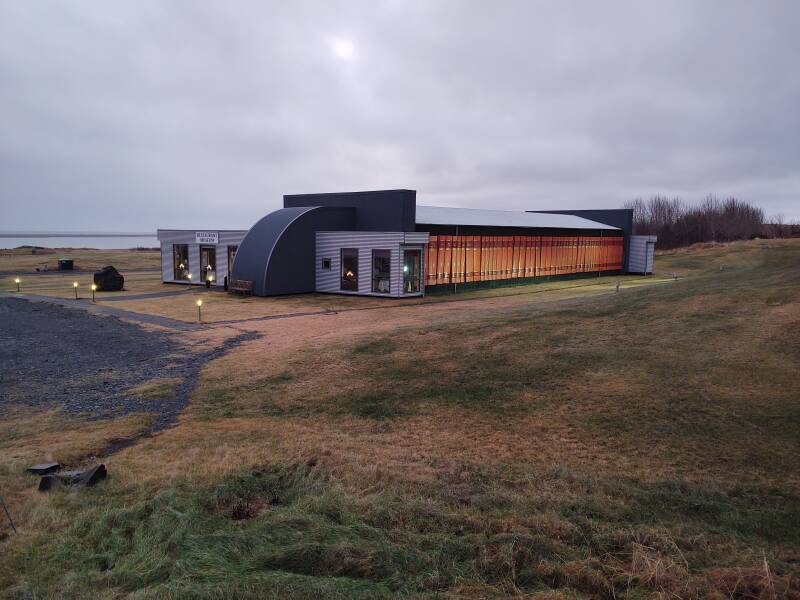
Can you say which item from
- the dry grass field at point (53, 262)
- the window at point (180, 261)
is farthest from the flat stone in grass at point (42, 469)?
the dry grass field at point (53, 262)

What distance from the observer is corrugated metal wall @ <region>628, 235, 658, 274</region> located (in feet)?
182

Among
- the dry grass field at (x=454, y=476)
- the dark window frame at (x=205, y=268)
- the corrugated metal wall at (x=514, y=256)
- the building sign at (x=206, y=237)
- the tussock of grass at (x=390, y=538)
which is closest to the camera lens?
the tussock of grass at (x=390, y=538)

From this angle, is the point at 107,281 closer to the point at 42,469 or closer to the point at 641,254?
the point at 42,469

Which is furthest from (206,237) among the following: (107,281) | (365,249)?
(365,249)

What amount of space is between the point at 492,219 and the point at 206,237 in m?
24.5

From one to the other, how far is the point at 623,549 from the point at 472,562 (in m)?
1.92

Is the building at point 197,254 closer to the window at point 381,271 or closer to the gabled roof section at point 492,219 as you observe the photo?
the window at point 381,271

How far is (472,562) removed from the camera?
5.80 metres

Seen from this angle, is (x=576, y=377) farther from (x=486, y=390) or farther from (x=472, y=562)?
(x=472, y=562)

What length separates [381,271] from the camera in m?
35.3

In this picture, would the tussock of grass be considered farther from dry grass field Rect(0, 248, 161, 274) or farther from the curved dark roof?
→ dry grass field Rect(0, 248, 161, 274)

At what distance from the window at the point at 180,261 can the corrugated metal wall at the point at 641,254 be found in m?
45.5

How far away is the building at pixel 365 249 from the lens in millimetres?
35469

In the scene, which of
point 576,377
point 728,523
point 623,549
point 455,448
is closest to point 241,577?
point 623,549
